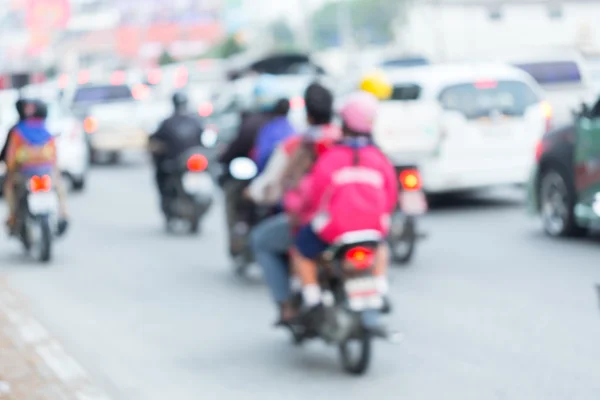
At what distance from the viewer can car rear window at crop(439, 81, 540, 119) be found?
17.6 meters

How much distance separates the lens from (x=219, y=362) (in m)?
9.48

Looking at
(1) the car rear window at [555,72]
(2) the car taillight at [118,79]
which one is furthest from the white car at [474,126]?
(2) the car taillight at [118,79]

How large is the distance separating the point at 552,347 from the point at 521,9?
1781cm

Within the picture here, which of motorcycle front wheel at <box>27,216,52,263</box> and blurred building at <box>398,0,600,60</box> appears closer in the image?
motorcycle front wheel at <box>27,216,52,263</box>

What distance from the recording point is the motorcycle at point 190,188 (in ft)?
56.1

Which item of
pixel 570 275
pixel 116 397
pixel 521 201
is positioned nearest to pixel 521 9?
pixel 521 201

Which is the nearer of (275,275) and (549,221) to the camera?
(275,275)

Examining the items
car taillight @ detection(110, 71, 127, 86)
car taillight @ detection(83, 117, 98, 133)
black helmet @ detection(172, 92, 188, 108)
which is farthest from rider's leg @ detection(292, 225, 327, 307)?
car taillight @ detection(110, 71, 127, 86)

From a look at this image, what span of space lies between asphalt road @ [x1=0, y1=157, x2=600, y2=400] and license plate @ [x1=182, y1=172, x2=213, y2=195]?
55 centimetres

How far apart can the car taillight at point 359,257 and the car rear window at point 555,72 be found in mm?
16591

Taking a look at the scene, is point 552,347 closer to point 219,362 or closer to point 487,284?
point 219,362

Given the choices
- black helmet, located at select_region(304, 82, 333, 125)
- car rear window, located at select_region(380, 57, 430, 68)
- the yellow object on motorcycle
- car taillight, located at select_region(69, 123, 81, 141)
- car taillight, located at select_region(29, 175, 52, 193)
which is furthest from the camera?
car rear window, located at select_region(380, 57, 430, 68)

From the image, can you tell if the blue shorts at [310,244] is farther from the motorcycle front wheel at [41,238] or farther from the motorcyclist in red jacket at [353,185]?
the motorcycle front wheel at [41,238]

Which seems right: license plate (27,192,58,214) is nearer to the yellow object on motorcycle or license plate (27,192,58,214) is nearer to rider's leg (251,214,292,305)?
the yellow object on motorcycle
